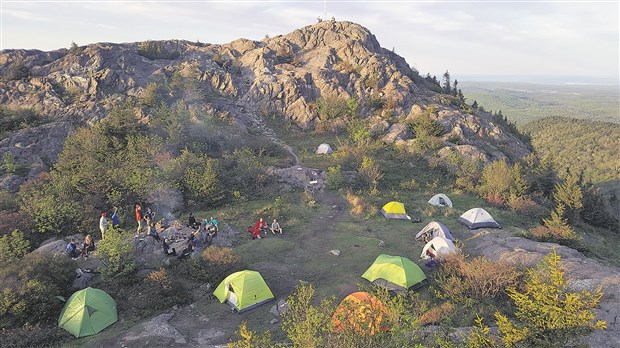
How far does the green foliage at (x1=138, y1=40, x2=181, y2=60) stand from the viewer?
47.1 metres

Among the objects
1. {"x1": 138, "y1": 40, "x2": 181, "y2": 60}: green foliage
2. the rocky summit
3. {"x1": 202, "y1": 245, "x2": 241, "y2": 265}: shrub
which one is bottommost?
{"x1": 202, "y1": 245, "x2": 241, "y2": 265}: shrub

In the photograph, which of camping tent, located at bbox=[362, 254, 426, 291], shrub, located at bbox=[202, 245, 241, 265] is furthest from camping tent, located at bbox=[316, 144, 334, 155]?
camping tent, located at bbox=[362, 254, 426, 291]

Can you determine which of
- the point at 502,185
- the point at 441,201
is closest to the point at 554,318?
the point at 441,201

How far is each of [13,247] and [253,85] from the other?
34676mm

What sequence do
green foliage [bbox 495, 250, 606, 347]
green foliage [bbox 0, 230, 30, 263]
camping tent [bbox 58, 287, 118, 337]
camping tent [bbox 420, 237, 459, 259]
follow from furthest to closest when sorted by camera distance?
camping tent [bbox 420, 237, 459, 259] < green foliage [bbox 0, 230, 30, 263] < camping tent [bbox 58, 287, 118, 337] < green foliage [bbox 495, 250, 606, 347]

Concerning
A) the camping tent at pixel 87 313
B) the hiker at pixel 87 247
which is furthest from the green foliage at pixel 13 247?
the camping tent at pixel 87 313

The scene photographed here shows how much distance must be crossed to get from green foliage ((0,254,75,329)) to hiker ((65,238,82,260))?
204 cm

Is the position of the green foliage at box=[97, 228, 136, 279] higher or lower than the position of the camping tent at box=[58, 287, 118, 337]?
higher

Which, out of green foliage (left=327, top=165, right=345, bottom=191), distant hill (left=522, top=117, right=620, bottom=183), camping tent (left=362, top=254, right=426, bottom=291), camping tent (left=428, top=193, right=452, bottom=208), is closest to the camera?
camping tent (left=362, top=254, right=426, bottom=291)

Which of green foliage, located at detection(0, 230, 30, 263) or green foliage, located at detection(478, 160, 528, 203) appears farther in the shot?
green foliage, located at detection(478, 160, 528, 203)

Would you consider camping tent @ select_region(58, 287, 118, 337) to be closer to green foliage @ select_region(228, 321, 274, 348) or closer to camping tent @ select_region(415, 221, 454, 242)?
green foliage @ select_region(228, 321, 274, 348)

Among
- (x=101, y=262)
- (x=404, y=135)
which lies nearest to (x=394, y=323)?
(x=101, y=262)

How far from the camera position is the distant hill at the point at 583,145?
283 feet

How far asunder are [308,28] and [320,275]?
48247 millimetres
